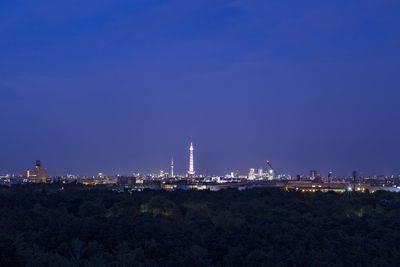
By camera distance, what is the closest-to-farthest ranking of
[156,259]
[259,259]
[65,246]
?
1. [259,259]
2. [156,259]
3. [65,246]

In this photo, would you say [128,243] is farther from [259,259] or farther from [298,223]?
[298,223]

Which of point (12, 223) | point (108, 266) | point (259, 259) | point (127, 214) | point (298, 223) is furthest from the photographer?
point (127, 214)

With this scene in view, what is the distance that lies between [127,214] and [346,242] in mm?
29967

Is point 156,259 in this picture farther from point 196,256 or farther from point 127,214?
point 127,214

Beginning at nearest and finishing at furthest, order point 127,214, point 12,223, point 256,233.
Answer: point 256,233 → point 12,223 → point 127,214

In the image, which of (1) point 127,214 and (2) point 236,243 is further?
(1) point 127,214

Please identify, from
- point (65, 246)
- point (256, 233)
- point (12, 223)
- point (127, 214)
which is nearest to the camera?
point (65, 246)

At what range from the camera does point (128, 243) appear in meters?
35.6

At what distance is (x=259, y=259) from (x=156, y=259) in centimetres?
709

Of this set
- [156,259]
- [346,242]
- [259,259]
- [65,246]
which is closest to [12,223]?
[65,246]

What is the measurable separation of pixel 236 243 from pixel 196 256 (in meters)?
5.61

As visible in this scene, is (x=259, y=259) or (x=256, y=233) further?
(x=256, y=233)

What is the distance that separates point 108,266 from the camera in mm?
24000

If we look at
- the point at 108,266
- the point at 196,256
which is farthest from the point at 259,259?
the point at 108,266
